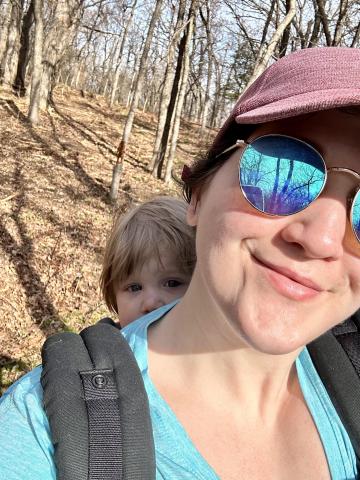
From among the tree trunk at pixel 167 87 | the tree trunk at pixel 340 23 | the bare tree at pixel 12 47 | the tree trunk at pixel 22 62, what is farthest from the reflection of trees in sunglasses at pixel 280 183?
the bare tree at pixel 12 47

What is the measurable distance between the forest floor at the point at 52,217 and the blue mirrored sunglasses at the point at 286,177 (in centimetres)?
145

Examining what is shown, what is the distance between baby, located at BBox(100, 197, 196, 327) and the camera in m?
2.32

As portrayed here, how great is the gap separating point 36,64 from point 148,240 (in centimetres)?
1178

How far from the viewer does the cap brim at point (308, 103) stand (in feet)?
3.17

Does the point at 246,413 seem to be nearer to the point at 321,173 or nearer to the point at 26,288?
the point at 321,173

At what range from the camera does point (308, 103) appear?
972 mm

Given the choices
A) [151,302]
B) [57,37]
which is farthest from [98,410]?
[57,37]

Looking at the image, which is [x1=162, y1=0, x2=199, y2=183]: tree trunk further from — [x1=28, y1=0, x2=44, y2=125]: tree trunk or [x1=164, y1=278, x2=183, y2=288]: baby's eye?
[x1=164, y1=278, x2=183, y2=288]: baby's eye

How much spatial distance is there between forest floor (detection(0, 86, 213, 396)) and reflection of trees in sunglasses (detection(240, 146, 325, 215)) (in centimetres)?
145

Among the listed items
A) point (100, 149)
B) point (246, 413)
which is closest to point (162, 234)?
point (246, 413)

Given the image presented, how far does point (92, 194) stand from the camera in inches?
365

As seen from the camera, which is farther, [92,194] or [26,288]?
[92,194]

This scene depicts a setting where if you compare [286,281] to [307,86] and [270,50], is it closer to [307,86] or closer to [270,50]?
[307,86]

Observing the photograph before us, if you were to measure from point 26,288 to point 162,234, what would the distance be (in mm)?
3885
